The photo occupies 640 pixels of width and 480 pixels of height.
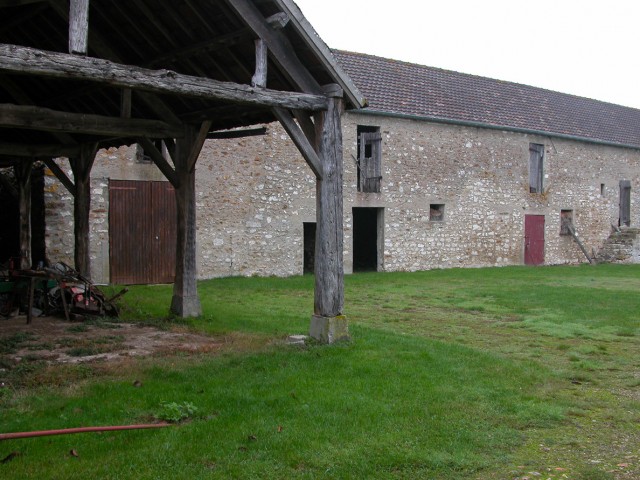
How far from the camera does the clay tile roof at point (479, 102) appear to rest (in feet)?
70.5

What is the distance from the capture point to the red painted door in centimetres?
2470

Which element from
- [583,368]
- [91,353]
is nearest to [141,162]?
[91,353]

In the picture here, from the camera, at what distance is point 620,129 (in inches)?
1137

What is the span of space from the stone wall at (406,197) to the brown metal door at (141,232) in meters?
Answer: 0.25

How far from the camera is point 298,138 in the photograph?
7.73 m

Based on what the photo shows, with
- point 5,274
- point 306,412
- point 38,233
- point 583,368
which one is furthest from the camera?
point 38,233

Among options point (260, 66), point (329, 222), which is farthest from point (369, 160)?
point (260, 66)

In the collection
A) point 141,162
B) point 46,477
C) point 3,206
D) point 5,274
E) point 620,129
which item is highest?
point 620,129

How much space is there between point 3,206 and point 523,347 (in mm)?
12424

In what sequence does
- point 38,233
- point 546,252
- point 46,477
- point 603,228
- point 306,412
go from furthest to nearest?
1. point 603,228
2. point 546,252
3. point 38,233
4. point 306,412
5. point 46,477

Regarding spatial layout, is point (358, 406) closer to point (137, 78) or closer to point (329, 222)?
point (329, 222)

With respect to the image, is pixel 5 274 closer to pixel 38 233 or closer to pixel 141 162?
pixel 38 233

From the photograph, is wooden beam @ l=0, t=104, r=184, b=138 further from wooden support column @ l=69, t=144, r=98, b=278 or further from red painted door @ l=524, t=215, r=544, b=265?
red painted door @ l=524, t=215, r=544, b=265

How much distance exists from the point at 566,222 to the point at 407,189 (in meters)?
8.85
